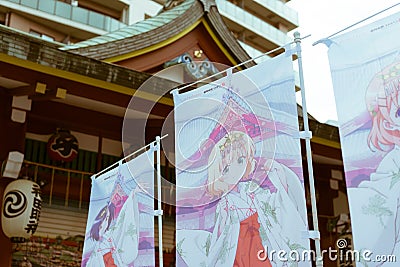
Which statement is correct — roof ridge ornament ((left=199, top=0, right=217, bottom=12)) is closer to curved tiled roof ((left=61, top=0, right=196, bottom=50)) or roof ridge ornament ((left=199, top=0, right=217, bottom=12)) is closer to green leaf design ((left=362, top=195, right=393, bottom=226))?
curved tiled roof ((left=61, top=0, right=196, bottom=50))

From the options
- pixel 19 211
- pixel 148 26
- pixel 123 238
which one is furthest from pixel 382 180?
pixel 148 26

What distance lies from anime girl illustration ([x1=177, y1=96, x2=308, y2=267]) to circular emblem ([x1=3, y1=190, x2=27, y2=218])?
122 inches

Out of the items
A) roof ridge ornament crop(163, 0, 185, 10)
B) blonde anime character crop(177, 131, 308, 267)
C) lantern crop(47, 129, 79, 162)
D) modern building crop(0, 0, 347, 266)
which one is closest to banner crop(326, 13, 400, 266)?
blonde anime character crop(177, 131, 308, 267)

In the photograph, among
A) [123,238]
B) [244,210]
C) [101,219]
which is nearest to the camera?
[244,210]

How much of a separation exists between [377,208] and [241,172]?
3.73 feet

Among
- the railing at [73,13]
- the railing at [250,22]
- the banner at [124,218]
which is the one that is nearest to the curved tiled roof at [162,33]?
the banner at [124,218]

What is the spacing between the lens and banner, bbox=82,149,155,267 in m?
5.37

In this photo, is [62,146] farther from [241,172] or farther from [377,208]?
[377,208]

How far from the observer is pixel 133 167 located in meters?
5.69

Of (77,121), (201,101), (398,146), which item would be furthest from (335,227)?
(398,146)

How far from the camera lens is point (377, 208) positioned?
10.9ft

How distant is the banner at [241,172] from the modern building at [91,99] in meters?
1.72

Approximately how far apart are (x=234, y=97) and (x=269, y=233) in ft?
3.71

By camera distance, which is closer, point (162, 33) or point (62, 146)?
point (62, 146)
